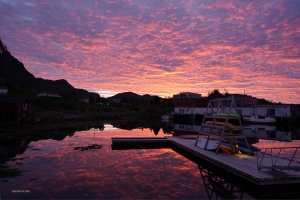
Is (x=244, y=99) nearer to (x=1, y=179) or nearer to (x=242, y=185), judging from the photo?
(x=242, y=185)

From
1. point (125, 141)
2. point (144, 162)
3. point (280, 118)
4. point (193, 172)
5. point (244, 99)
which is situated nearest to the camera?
point (193, 172)

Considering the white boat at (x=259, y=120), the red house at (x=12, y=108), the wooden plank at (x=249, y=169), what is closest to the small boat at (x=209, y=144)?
the wooden plank at (x=249, y=169)

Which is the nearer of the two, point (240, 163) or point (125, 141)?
point (240, 163)

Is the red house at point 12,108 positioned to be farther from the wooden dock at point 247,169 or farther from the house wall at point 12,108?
the wooden dock at point 247,169

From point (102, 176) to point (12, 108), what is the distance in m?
32.1

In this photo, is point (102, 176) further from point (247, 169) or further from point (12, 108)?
point (12, 108)

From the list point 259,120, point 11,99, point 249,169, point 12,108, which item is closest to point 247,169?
point 249,169

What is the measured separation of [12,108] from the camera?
3656cm

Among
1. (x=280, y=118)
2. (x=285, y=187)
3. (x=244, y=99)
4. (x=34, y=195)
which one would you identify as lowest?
(x=34, y=195)

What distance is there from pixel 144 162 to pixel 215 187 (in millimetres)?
Answer: 5581

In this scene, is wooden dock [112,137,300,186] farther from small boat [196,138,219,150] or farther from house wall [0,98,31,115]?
house wall [0,98,31,115]

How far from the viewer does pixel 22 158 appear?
588 inches

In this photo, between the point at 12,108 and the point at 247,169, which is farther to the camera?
the point at 12,108

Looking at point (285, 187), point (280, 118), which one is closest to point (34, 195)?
point (285, 187)
